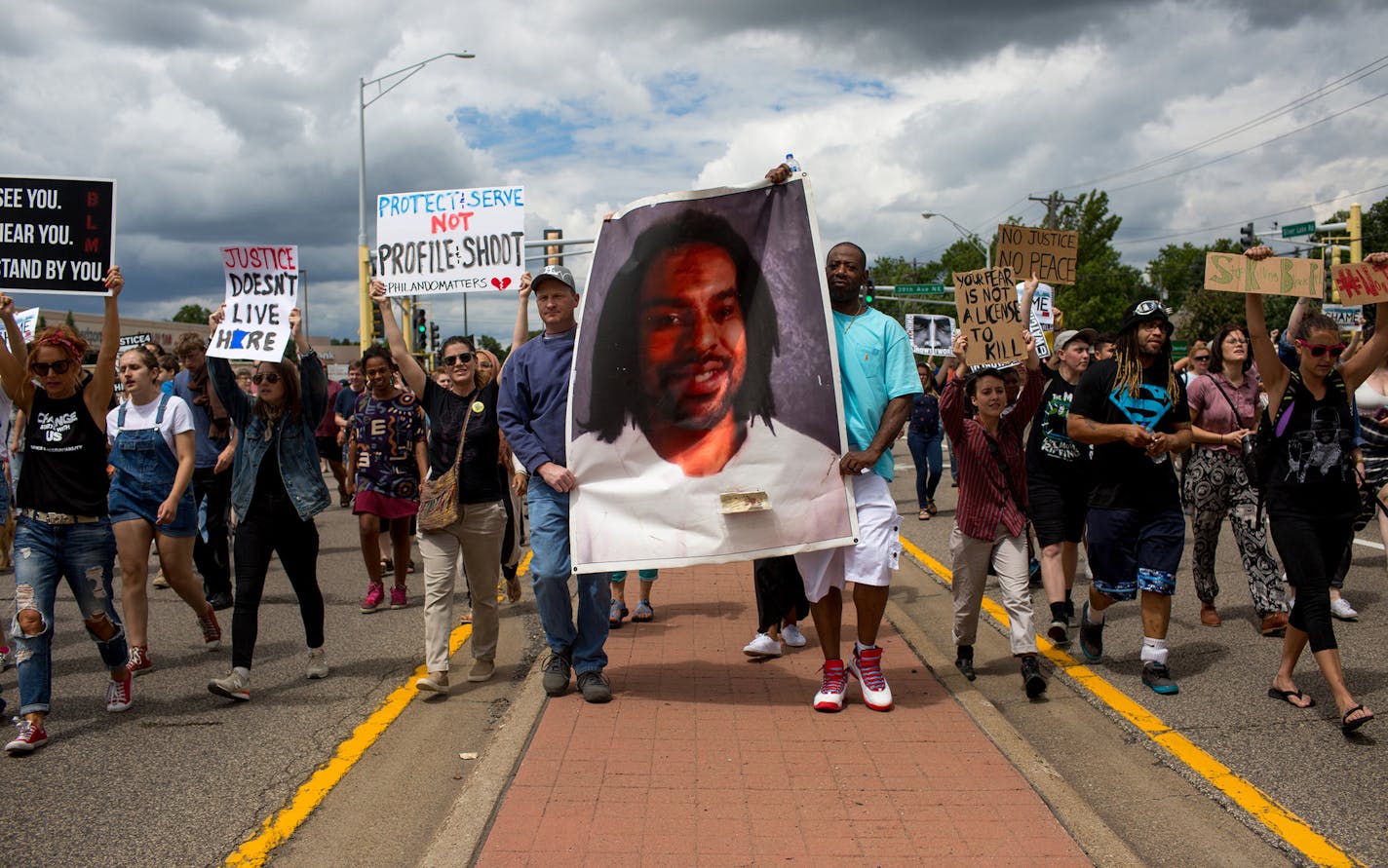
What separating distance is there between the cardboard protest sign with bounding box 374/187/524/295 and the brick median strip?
525 centimetres

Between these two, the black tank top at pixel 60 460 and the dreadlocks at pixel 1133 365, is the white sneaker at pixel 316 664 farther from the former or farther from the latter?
the dreadlocks at pixel 1133 365

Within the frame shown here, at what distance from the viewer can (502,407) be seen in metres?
5.85

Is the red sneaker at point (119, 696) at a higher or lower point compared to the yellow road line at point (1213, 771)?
higher

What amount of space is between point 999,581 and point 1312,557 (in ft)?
4.86

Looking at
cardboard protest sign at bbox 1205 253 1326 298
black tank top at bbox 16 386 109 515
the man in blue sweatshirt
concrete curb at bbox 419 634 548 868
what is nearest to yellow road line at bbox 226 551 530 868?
concrete curb at bbox 419 634 548 868

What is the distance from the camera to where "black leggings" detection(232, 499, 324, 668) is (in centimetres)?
600

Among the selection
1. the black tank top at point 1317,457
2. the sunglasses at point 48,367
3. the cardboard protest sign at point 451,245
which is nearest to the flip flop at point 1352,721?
the black tank top at point 1317,457

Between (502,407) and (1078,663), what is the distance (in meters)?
3.58

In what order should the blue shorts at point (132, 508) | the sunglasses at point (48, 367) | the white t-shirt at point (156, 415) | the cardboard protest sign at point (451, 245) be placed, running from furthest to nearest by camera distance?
the cardboard protest sign at point (451, 245) → the white t-shirt at point (156, 415) → the blue shorts at point (132, 508) → the sunglasses at point (48, 367)

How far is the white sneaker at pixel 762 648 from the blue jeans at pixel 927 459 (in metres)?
6.74

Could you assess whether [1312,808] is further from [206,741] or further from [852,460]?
[206,741]

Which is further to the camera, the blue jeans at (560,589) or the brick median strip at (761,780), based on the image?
the blue jeans at (560,589)


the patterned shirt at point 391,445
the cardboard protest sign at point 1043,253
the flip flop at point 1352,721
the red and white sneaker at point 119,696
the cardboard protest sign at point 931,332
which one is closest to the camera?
the flip flop at point 1352,721

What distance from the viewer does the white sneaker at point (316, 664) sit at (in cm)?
649
